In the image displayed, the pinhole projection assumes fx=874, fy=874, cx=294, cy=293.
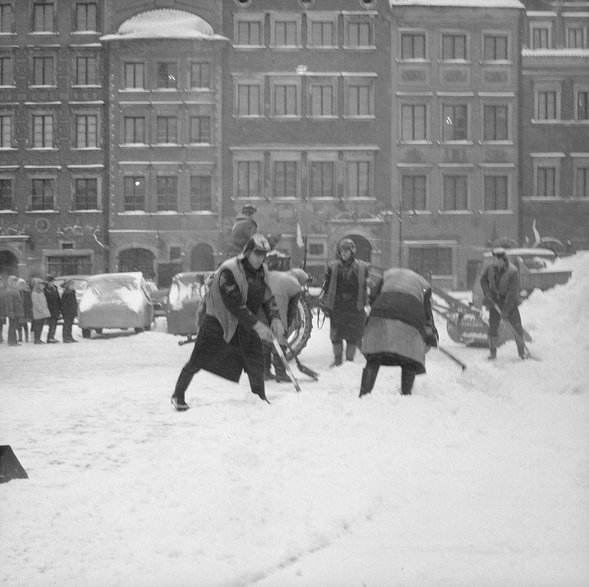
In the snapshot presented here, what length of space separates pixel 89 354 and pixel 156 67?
519 cm

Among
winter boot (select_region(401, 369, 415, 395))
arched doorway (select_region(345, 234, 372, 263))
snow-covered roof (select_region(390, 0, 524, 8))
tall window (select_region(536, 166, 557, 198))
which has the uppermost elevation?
snow-covered roof (select_region(390, 0, 524, 8))

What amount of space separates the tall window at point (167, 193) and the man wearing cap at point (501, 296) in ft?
12.4

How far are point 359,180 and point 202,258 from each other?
1733 mm

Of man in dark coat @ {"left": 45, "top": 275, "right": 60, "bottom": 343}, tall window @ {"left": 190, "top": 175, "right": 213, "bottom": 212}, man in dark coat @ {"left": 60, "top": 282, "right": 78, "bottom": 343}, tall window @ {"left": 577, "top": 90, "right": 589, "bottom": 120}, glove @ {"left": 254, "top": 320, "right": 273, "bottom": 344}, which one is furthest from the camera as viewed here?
man in dark coat @ {"left": 60, "top": 282, "right": 78, "bottom": 343}

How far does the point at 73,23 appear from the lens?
569cm

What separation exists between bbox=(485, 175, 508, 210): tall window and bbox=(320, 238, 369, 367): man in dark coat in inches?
113

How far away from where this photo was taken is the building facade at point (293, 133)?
5.86 metres

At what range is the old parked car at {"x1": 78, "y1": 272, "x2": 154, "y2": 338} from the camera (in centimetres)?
834

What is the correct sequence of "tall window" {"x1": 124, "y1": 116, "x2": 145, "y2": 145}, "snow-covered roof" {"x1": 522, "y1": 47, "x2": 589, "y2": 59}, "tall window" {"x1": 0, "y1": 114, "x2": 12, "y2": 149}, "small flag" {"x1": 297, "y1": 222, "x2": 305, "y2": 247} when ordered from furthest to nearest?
"small flag" {"x1": 297, "y1": 222, "x2": 305, "y2": 247}, "tall window" {"x1": 124, "y1": 116, "x2": 145, "y2": 145}, "tall window" {"x1": 0, "y1": 114, "x2": 12, "y2": 149}, "snow-covered roof" {"x1": 522, "y1": 47, "x2": 589, "y2": 59}

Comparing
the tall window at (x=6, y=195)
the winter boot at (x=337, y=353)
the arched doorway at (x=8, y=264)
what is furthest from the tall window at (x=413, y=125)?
the winter boot at (x=337, y=353)

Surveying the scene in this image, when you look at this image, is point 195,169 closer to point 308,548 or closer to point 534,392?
point 534,392

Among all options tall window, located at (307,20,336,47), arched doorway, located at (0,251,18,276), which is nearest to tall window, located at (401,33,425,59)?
tall window, located at (307,20,336,47)

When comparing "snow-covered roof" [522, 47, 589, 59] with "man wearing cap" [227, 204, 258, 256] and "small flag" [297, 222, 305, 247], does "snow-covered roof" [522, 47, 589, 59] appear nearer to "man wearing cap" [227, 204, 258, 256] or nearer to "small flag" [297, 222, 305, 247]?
"small flag" [297, 222, 305, 247]

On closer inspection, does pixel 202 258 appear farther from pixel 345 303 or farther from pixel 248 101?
pixel 345 303
